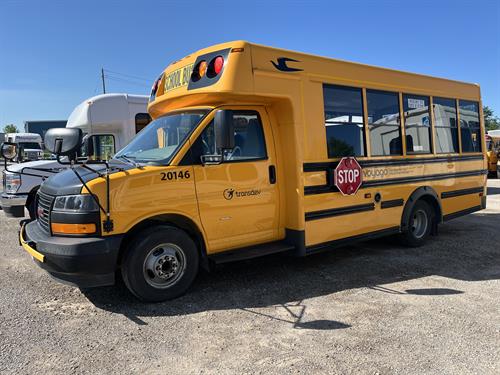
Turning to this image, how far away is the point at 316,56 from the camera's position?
17.5ft

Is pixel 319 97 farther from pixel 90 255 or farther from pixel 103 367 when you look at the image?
pixel 103 367

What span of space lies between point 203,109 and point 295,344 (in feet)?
8.88

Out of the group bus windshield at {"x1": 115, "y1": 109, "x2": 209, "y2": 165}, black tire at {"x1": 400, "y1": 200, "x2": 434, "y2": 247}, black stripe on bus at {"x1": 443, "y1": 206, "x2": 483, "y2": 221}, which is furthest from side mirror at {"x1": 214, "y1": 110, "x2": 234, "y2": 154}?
black stripe on bus at {"x1": 443, "y1": 206, "x2": 483, "y2": 221}

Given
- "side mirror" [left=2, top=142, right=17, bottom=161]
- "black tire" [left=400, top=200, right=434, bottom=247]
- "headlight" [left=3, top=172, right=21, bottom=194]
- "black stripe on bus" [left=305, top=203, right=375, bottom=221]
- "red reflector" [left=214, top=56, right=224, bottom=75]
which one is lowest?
"black tire" [left=400, top=200, right=434, bottom=247]

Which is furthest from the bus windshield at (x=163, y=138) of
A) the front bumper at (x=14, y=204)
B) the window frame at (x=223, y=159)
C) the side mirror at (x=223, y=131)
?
the front bumper at (x=14, y=204)

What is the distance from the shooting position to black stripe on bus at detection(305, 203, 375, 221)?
527 centimetres

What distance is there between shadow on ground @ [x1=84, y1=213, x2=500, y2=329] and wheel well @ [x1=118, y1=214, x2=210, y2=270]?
49 cm

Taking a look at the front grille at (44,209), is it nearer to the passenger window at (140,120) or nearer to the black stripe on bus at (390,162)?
the black stripe on bus at (390,162)

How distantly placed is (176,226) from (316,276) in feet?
6.41

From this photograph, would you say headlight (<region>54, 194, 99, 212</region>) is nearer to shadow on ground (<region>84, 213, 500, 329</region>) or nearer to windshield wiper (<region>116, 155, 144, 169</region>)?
windshield wiper (<region>116, 155, 144, 169</region>)

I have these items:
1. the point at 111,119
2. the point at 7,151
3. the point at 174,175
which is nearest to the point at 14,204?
the point at 7,151

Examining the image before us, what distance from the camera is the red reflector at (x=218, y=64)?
15.4 feet

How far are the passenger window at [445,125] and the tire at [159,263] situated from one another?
15.7ft

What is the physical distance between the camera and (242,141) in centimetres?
493
